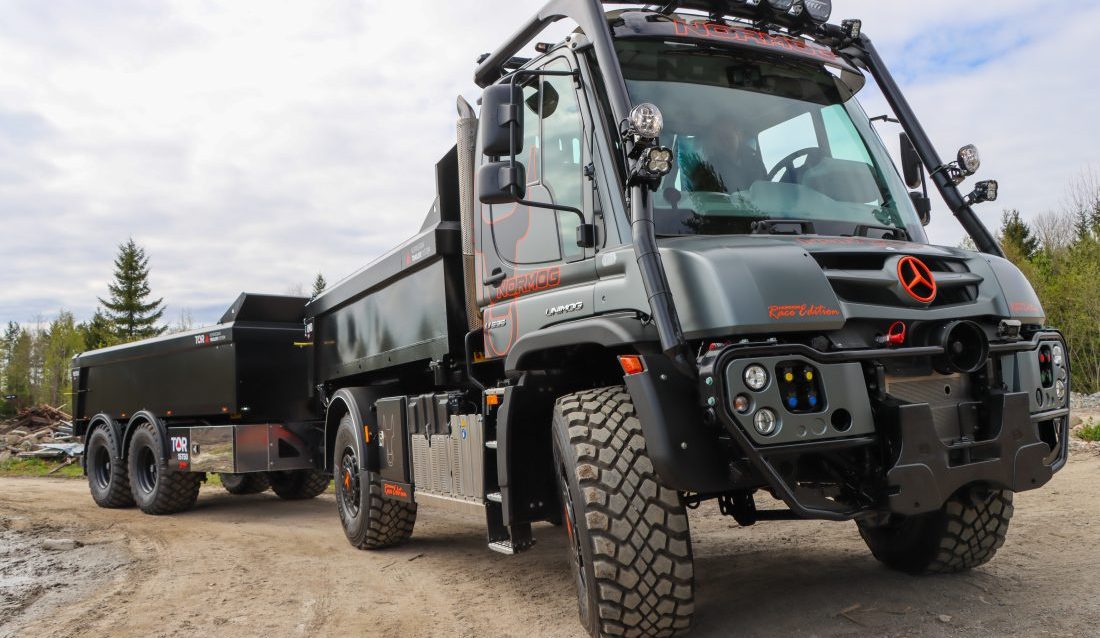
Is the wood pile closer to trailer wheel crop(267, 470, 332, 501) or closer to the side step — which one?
trailer wheel crop(267, 470, 332, 501)

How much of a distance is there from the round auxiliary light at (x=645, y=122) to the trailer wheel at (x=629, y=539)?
1.28m

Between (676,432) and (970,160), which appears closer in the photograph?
(676,432)

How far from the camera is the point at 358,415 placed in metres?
7.63

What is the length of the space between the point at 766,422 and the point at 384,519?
4.73 metres

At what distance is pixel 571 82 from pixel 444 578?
3634 millimetres

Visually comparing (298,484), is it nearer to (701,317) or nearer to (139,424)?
(139,424)

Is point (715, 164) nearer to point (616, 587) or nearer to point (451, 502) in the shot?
point (616, 587)

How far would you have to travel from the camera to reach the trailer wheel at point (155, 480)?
1108cm

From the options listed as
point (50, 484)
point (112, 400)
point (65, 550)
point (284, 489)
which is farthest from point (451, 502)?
point (50, 484)

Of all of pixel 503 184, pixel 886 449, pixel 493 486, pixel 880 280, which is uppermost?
pixel 503 184

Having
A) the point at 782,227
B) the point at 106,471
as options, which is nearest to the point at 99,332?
the point at 106,471

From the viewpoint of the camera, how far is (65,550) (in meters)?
8.37

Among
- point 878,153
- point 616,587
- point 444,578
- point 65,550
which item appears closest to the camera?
point 616,587

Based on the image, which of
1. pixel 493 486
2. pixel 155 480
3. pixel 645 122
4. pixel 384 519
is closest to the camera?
pixel 645 122
